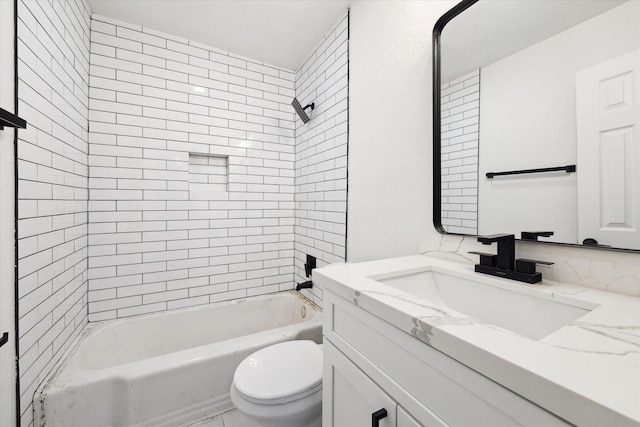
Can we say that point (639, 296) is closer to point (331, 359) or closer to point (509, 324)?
point (509, 324)

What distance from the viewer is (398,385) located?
24.2 inches

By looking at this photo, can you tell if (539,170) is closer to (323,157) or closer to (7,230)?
(323,157)

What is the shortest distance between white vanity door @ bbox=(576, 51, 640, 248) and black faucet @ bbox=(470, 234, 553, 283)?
0.16 metres

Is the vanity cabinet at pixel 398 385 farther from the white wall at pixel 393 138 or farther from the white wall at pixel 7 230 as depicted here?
the white wall at pixel 7 230

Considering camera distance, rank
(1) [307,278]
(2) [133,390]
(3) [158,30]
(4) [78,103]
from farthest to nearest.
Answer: (1) [307,278], (3) [158,30], (4) [78,103], (2) [133,390]

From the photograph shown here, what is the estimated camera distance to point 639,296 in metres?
0.67

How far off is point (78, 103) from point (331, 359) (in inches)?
82.5

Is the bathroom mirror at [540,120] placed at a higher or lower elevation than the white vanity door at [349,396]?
higher

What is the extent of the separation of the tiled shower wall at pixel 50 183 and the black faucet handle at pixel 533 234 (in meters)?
1.90

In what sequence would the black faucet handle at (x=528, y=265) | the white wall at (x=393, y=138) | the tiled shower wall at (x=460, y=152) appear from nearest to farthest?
1. the black faucet handle at (x=528, y=265)
2. the tiled shower wall at (x=460, y=152)
3. the white wall at (x=393, y=138)

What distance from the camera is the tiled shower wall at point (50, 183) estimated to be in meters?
1.11

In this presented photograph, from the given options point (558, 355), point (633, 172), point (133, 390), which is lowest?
point (133, 390)

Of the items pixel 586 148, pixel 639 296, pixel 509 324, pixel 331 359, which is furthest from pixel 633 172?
pixel 331 359

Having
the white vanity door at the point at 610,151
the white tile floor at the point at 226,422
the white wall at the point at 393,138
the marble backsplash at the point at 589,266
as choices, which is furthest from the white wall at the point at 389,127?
the white tile floor at the point at 226,422
